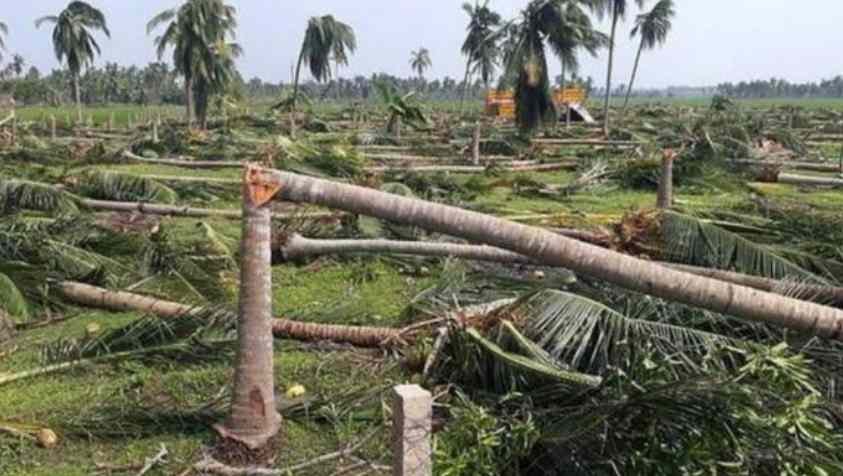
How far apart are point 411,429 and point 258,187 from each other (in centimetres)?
128

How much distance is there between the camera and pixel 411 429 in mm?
2547

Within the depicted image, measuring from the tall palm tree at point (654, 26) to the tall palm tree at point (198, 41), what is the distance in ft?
70.2

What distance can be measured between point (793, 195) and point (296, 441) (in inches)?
469

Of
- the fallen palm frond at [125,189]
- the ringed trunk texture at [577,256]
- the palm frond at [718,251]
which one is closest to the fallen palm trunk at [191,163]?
the fallen palm frond at [125,189]

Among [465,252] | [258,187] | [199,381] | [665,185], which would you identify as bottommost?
[199,381]

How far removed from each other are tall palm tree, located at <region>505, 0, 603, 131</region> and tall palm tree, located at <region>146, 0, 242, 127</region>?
13.1 m

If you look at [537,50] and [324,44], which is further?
[324,44]

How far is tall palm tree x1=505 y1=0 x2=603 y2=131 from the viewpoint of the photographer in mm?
22875

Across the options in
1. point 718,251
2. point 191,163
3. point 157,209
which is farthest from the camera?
point 191,163

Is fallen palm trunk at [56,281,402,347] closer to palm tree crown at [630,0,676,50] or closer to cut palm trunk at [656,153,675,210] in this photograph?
cut palm trunk at [656,153,675,210]

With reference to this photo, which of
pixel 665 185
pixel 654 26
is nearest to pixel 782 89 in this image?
pixel 654 26

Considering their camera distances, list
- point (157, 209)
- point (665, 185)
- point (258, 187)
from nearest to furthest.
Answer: point (258, 187), point (665, 185), point (157, 209)

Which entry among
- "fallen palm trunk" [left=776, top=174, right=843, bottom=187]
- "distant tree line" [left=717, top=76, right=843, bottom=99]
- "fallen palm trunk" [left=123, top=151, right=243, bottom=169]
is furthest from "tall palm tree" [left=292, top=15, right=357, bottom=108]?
"distant tree line" [left=717, top=76, right=843, bottom=99]

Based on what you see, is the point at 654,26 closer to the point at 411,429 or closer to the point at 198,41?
the point at 198,41
